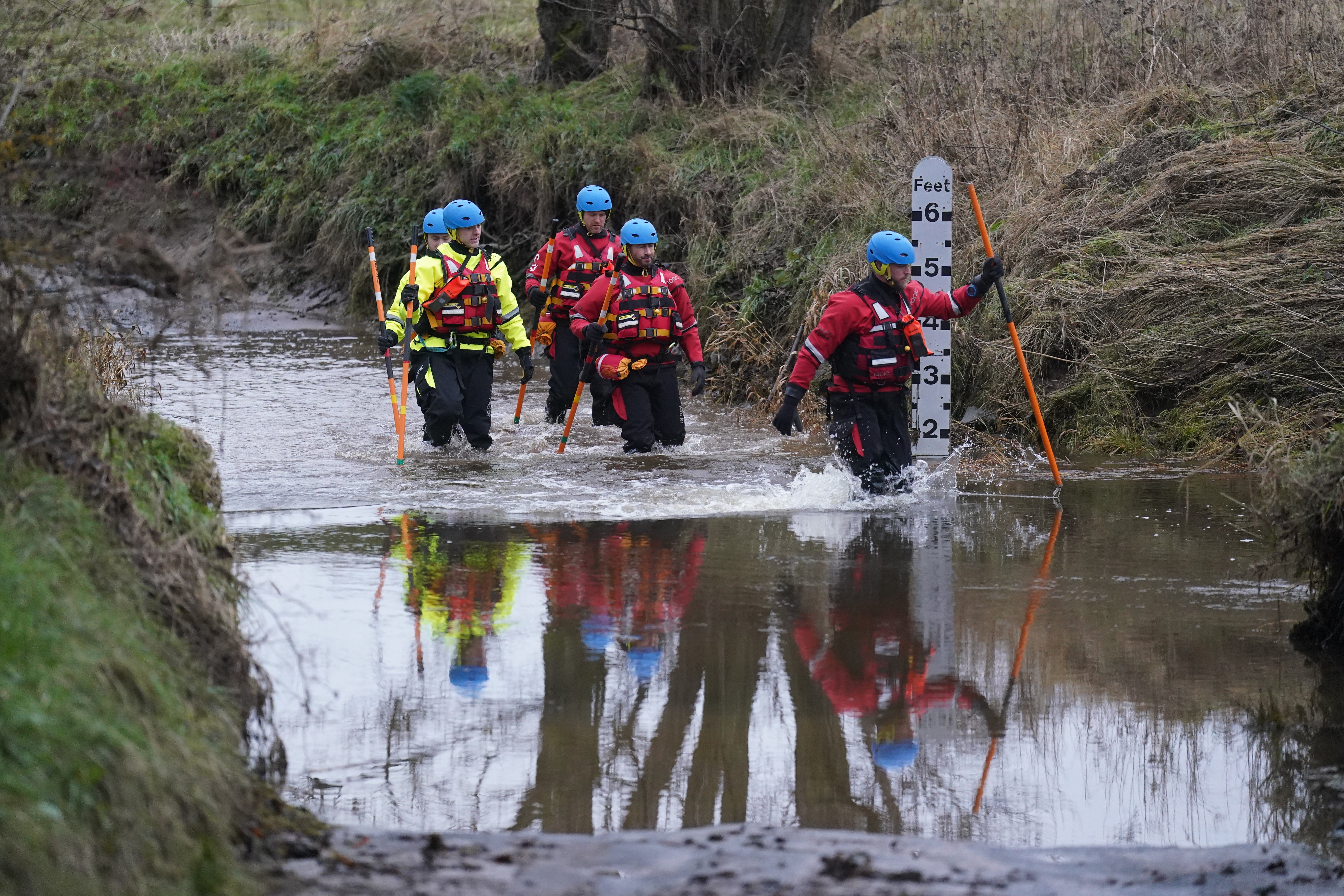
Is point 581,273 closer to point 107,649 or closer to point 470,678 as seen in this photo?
point 470,678

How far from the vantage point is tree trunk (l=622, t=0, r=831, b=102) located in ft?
58.5

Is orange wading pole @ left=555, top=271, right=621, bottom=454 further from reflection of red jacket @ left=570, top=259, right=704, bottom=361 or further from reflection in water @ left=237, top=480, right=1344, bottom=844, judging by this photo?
reflection in water @ left=237, top=480, right=1344, bottom=844

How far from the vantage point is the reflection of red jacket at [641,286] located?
10.9 metres

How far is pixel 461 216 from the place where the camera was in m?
10.9

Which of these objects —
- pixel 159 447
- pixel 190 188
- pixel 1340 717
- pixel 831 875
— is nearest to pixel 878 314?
pixel 1340 717

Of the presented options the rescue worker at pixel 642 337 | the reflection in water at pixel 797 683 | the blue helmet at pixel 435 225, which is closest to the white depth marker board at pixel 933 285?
the rescue worker at pixel 642 337

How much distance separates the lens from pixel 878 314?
29.2 ft

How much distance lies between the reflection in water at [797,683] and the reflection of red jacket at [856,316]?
1.37m

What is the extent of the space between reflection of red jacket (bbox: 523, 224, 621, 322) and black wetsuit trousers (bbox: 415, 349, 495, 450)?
118 cm

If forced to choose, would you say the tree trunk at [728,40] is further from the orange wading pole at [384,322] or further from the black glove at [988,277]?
the black glove at [988,277]

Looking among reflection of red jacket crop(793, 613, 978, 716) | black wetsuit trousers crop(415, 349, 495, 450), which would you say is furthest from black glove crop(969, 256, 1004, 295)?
black wetsuit trousers crop(415, 349, 495, 450)

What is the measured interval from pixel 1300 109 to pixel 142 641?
1160 centimetres

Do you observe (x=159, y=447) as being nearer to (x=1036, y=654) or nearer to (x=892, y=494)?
(x=1036, y=654)

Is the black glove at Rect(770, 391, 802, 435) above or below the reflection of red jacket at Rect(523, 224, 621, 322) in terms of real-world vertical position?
below
